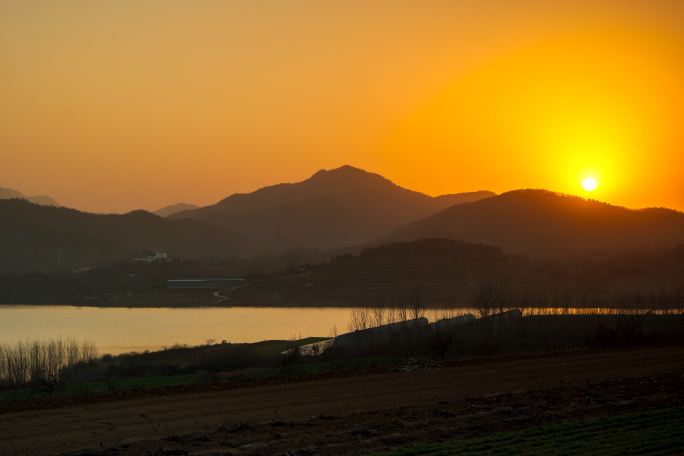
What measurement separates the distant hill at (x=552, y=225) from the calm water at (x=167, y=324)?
206ft

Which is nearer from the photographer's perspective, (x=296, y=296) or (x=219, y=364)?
(x=219, y=364)

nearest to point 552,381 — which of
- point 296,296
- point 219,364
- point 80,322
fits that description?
point 219,364

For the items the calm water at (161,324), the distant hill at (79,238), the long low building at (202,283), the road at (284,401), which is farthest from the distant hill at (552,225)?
the road at (284,401)

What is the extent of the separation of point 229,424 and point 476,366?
526 inches

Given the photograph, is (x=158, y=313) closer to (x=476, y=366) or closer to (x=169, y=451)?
(x=476, y=366)

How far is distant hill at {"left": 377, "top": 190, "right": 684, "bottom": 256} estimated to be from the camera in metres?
145

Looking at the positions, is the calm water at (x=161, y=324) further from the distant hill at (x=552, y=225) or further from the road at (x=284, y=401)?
the distant hill at (x=552, y=225)

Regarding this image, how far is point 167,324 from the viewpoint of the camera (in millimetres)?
77875

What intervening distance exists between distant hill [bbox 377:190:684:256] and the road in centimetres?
11060

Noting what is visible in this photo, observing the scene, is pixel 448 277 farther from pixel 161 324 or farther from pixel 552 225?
pixel 552 225

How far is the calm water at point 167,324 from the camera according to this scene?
63.7m

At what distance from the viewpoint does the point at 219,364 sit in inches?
1532

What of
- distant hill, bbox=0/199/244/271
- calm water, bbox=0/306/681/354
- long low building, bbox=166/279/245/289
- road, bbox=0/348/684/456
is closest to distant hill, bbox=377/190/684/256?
long low building, bbox=166/279/245/289

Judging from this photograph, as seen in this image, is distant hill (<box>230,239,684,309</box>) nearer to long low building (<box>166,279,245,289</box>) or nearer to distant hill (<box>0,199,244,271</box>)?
long low building (<box>166,279,245,289</box>)
